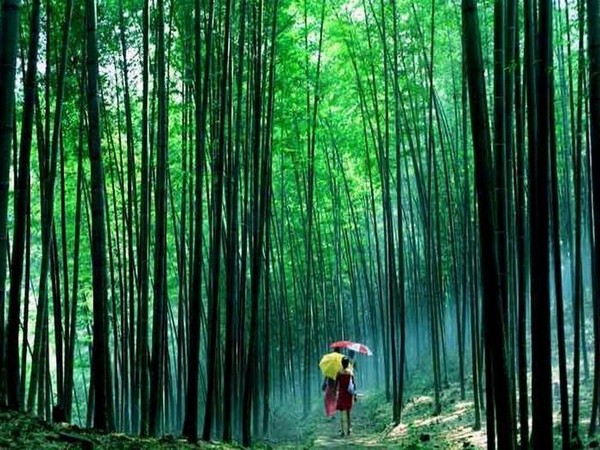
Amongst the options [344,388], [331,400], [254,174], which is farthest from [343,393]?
[254,174]

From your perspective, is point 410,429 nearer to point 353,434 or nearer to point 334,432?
point 353,434

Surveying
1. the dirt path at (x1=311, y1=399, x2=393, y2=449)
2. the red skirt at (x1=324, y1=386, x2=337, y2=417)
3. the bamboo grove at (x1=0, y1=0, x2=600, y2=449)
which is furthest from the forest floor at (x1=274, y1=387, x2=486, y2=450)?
the red skirt at (x1=324, y1=386, x2=337, y2=417)

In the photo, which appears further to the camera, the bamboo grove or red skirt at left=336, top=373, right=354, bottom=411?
red skirt at left=336, top=373, right=354, bottom=411

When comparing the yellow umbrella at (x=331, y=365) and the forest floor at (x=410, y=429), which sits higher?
the yellow umbrella at (x=331, y=365)

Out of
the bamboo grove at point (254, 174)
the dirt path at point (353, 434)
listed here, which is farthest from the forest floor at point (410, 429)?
the bamboo grove at point (254, 174)

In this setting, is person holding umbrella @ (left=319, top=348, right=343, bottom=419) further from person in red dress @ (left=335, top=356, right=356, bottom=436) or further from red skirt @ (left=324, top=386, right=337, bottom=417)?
person in red dress @ (left=335, top=356, right=356, bottom=436)

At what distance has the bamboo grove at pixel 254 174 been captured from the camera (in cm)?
409

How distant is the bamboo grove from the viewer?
4.09m

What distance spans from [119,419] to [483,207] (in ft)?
28.7

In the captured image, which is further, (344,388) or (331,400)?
(331,400)

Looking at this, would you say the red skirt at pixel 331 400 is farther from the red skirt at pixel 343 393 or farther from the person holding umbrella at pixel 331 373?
the red skirt at pixel 343 393

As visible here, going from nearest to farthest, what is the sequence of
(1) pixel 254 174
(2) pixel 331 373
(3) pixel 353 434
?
(1) pixel 254 174
(2) pixel 331 373
(3) pixel 353 434

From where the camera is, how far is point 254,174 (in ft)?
22.0

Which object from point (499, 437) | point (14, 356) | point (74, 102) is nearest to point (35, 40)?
point (14, 356)
